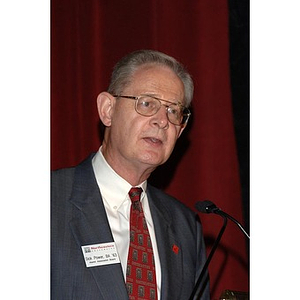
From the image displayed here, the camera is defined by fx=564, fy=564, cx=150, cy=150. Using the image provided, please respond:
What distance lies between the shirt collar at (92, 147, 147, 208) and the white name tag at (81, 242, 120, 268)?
0.22m

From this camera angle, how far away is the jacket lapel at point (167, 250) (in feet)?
7.03

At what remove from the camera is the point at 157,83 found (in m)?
2.26

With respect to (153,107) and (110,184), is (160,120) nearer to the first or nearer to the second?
(153,107)

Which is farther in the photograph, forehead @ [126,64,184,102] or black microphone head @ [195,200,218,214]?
forehead @ [126,64,184,102]

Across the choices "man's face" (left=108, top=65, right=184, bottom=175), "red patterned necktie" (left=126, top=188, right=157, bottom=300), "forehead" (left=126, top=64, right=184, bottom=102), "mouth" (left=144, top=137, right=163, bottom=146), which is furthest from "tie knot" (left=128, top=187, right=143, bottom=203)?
"forehead" (left=126, top=64, right=184, bottom=102)

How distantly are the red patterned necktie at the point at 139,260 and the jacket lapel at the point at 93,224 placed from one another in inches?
3.5

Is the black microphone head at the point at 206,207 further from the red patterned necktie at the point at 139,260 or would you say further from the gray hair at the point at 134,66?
the gray hair at the point at 134,66

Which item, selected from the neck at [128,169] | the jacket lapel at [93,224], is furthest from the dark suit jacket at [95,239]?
the neck at [128,169]

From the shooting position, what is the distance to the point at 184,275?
226 centimetres

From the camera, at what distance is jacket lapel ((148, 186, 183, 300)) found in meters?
2.14

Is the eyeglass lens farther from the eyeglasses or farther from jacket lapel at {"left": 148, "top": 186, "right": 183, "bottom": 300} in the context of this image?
jacket lapel at {"left": 148, "top": 186, "right": 183, "bottom": 300}
